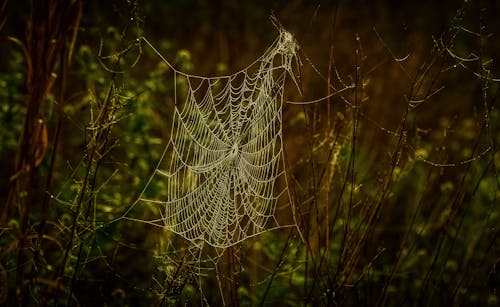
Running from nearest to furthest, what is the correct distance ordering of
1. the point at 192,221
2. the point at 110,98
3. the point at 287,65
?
the point at 110,98
the point at 287,65
the point at 192,221

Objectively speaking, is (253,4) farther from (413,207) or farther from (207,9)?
(413,207)

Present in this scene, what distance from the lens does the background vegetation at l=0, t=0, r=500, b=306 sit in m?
1.99

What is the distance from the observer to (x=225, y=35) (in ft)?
22.4

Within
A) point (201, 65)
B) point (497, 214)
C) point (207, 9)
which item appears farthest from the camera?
point (207, 9)

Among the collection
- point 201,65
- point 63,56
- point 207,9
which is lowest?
point 63,56

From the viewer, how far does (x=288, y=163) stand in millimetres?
1913

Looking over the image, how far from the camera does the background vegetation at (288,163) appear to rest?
199cm

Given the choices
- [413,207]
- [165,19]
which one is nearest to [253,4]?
[165,19]

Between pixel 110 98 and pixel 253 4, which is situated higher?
pixel 253 4

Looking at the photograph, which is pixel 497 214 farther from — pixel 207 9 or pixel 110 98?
pixel 207 9

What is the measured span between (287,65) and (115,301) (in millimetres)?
1423

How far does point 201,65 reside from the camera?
20.4 feet

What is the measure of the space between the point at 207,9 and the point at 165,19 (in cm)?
63

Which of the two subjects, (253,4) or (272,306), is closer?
(272,306)
